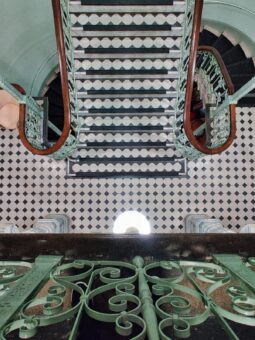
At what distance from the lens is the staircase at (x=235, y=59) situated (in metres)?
7.29

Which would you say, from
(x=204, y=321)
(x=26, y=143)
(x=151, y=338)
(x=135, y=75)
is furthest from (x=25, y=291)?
(x=135, y=75)

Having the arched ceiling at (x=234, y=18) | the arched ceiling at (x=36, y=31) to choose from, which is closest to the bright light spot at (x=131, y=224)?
the arched ceiling at (x=36, y=31)

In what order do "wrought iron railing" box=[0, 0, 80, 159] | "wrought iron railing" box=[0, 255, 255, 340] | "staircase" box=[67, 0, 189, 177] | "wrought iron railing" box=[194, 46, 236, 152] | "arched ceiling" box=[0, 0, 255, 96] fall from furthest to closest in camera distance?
"arched ceiling" box=[0, 0, 255, 96], "staircase" box=[67, 0, 189, 177], "wrought iron railing" box=[194, 46, 236, 152], "wrought iron railing" box=[0, 0, 80, 159], "wrought iron railing" box=[0, 255, 255, 340]

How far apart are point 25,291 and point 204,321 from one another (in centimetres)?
71

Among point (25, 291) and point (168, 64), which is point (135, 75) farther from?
point (25, 291)

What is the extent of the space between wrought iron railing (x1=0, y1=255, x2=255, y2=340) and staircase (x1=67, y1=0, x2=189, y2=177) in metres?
4.08

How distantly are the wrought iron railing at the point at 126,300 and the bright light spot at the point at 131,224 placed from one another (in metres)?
4.92

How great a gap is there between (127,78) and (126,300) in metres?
4.56

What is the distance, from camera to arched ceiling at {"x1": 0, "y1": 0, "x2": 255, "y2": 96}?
6.04 m

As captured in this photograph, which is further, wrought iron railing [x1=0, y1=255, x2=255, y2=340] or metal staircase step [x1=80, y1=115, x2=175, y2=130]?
metal staircase step [x1=80, y1=115, x2=175, y2=130]

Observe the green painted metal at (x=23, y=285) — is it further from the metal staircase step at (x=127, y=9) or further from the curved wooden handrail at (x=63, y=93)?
the metal staircase step at (x=127, y=9)

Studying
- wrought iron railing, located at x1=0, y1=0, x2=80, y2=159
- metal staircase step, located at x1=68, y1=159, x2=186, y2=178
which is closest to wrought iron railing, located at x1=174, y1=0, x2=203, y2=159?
metal staircase step, located at x1=68, y1=159, x2=186, y2=178

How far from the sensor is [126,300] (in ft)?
4.29

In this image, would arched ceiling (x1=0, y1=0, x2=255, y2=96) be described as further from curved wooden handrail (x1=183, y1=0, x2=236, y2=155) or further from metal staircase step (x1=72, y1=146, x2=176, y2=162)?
curved wooden handrail (x1=183, y1=0, x2=236, y2=155)
